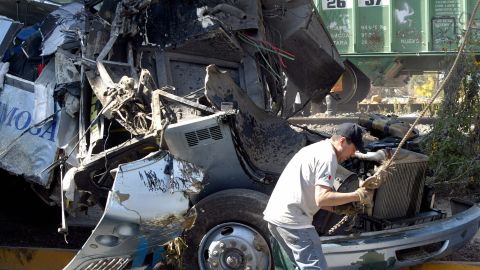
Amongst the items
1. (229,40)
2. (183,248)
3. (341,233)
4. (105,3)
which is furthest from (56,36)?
(341,233)

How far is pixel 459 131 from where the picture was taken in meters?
8.34

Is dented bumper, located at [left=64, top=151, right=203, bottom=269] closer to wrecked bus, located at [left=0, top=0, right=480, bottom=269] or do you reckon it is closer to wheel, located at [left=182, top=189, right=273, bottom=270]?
wrecked bus, located at [left=0, top=0, right=480, bottom=269]

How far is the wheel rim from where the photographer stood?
16.5 feet

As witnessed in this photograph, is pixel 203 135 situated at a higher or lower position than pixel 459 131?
higher

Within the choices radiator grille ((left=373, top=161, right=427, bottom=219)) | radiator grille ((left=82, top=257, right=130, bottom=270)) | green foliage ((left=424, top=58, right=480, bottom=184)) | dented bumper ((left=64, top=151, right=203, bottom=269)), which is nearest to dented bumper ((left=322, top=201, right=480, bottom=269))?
radiator grille ((left=373, top=161, right=427, bottom=219))

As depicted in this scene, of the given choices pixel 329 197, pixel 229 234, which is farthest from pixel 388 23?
pixel 329 197

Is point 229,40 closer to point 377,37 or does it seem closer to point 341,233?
point 341,233

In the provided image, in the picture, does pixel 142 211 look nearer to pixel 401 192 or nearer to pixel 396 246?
pixel 396 246

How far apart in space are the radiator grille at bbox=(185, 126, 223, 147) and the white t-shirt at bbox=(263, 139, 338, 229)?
110 centimetres

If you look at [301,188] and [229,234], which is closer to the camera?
[301,188]

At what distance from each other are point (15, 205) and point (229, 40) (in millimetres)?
2931

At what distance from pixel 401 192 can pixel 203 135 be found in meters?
1.66

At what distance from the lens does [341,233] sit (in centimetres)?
519

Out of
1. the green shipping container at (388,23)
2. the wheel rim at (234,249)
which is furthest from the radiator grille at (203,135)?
the green shipping container at (388,23)
